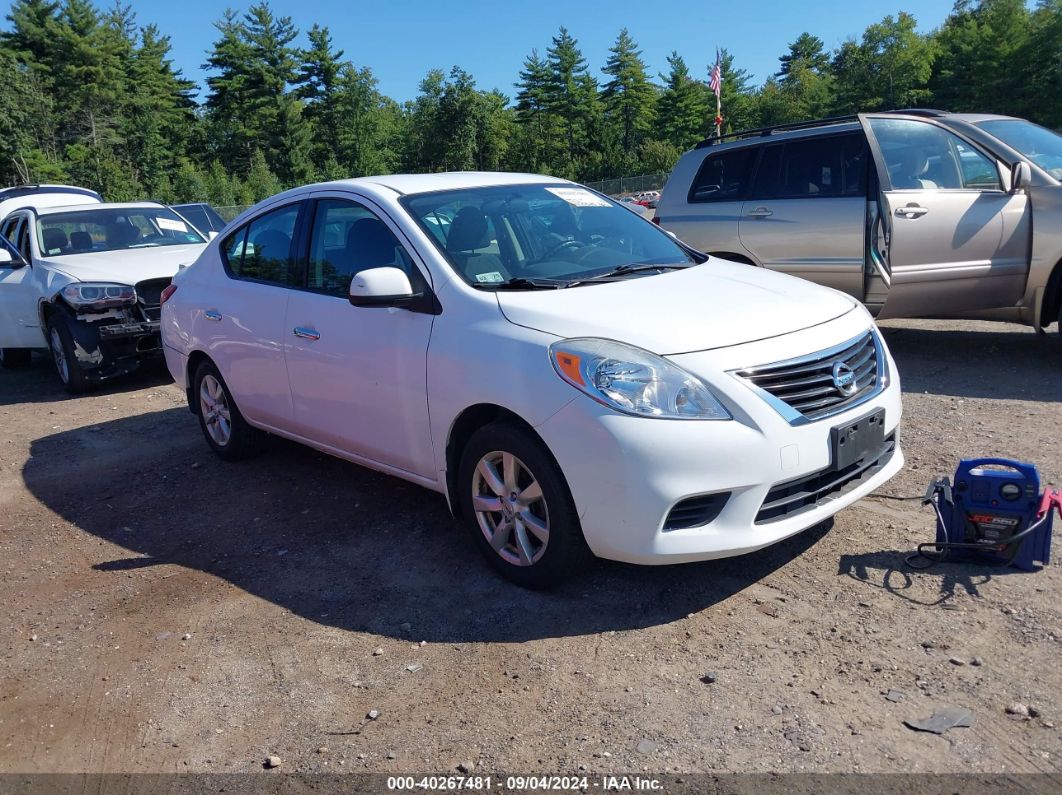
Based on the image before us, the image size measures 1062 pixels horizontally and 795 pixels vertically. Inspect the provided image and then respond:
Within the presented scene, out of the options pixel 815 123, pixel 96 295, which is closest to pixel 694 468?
pixel 815 123

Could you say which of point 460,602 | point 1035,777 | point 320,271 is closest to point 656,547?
point 460,602

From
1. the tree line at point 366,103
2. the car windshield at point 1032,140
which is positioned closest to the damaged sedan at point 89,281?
the car windshield at point 1032,140

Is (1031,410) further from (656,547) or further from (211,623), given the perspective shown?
(211,623)

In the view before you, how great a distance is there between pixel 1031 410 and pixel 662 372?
3.65 m

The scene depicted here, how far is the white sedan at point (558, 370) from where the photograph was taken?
3.37 meters

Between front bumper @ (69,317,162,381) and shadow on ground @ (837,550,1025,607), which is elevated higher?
front bumper @ (69,317,162,381)

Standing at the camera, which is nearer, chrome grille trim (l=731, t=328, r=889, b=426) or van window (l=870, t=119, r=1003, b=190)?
chrome grille trim (l=731, t=328, r=889, b=426)

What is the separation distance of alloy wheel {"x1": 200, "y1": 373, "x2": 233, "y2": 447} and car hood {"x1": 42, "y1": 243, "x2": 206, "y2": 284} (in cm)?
294

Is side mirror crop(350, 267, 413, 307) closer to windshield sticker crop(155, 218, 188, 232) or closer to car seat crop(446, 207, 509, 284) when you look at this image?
car seat crop(446, 207, 509, 284)

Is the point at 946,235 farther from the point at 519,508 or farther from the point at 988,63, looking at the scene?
the point at 988,63

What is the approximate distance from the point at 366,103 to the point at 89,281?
67.7m

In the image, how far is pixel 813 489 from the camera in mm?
3582

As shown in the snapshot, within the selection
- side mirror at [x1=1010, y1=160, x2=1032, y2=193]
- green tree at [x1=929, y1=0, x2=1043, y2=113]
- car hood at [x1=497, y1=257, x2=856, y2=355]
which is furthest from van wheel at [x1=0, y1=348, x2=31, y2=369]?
green tree at [x1=929, y1=0, x2=1043, y2=113]

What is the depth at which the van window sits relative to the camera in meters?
7.12
